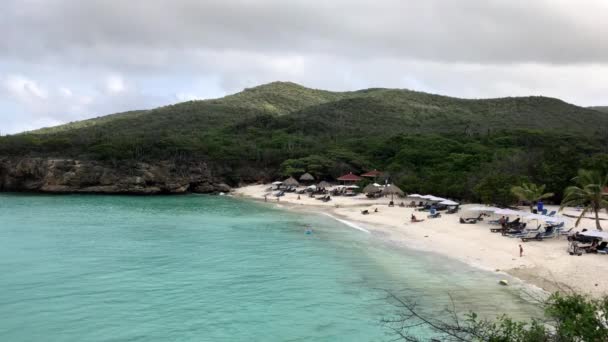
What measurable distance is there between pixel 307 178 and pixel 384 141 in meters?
18.6

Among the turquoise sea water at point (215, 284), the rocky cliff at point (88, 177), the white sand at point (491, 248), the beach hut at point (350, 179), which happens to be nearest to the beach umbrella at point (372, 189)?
the white sand at point (491, 248)

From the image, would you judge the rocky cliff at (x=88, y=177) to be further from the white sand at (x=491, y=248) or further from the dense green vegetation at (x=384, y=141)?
the white sand at (x=491, y=248)

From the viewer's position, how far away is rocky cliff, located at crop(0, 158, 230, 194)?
180ft

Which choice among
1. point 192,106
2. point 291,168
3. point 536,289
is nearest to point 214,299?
point 536,289

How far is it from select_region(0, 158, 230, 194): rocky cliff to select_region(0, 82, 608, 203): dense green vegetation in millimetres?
2242

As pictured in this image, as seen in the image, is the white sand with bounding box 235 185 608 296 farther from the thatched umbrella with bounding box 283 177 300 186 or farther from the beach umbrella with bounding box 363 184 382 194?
the thatched umbrella with bounding box 283 177 300 186

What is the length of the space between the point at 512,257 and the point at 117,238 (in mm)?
20697

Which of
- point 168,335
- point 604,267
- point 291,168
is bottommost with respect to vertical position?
point 168,335

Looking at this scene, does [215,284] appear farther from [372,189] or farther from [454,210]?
[372,189]

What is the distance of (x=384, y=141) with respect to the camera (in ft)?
228

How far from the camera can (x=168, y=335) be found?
1173 centimetres

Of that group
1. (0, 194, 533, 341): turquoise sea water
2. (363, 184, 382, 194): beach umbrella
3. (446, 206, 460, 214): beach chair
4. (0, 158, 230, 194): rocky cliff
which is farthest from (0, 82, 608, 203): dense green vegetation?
(0, 194, 533, 341): turquoise sea water

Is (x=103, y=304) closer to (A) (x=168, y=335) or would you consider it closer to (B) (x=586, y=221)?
(A) (x=168, y=335)

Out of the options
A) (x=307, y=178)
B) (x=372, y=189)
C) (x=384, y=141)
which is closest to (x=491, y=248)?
(x=372, y=189)
